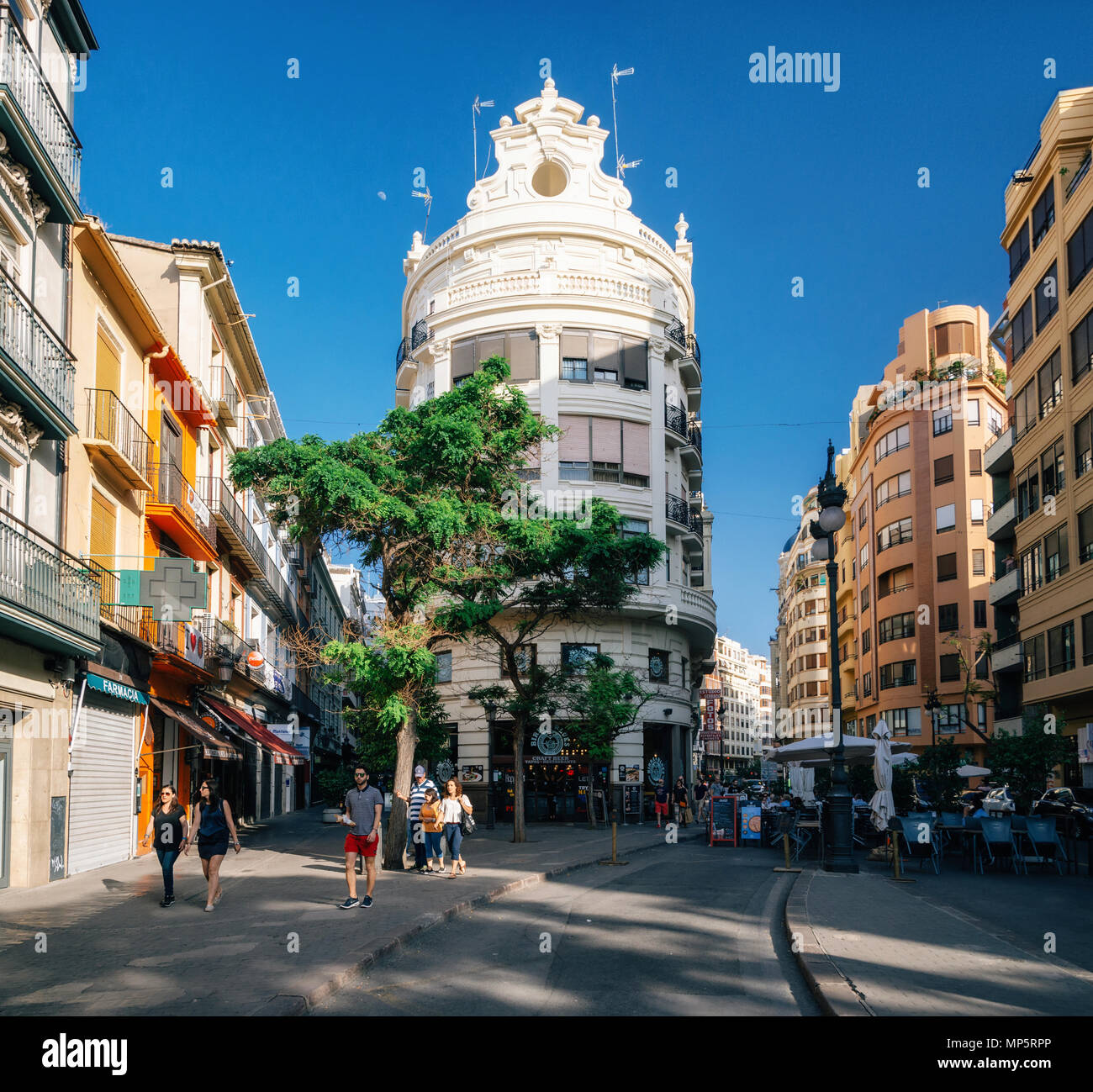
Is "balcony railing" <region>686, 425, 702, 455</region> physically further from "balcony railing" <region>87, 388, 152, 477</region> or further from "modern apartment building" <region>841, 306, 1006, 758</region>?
"balcony railing" <region>87, 388, 152, 477</region>

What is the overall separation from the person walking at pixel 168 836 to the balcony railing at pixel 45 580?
3.19 m

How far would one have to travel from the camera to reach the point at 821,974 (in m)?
8.30

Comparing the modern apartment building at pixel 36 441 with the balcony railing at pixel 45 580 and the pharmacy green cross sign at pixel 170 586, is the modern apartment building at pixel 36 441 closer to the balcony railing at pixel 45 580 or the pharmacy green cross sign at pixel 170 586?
the balcony railing at pixel 45 580

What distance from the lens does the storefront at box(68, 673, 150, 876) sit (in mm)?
18219

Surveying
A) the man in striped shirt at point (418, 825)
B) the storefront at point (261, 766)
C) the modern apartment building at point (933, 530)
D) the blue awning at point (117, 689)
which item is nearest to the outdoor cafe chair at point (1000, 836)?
the man in striped shirt at point (418, 825)

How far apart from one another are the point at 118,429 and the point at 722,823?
1646 centimetres

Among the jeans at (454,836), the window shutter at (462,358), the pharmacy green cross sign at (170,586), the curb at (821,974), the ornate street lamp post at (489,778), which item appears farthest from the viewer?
the window shutter at (462,358)

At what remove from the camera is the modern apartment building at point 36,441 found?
15.0 m

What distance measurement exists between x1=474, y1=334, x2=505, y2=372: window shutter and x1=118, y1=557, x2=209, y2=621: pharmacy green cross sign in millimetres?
19468

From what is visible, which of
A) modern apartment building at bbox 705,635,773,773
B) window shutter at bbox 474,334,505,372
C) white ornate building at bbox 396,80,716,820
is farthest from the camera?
modern apartment building at bbox 705,635,773,773

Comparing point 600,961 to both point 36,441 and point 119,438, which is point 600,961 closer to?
point 36,441

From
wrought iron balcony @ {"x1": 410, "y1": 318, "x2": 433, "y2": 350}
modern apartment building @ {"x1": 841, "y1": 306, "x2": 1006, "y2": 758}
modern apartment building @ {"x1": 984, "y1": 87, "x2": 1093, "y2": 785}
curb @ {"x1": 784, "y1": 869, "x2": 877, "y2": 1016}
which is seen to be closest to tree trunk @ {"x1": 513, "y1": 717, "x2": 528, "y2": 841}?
curb @ {"x1": 784, "y1": 869, "x2": 877, "y2": 1016}
